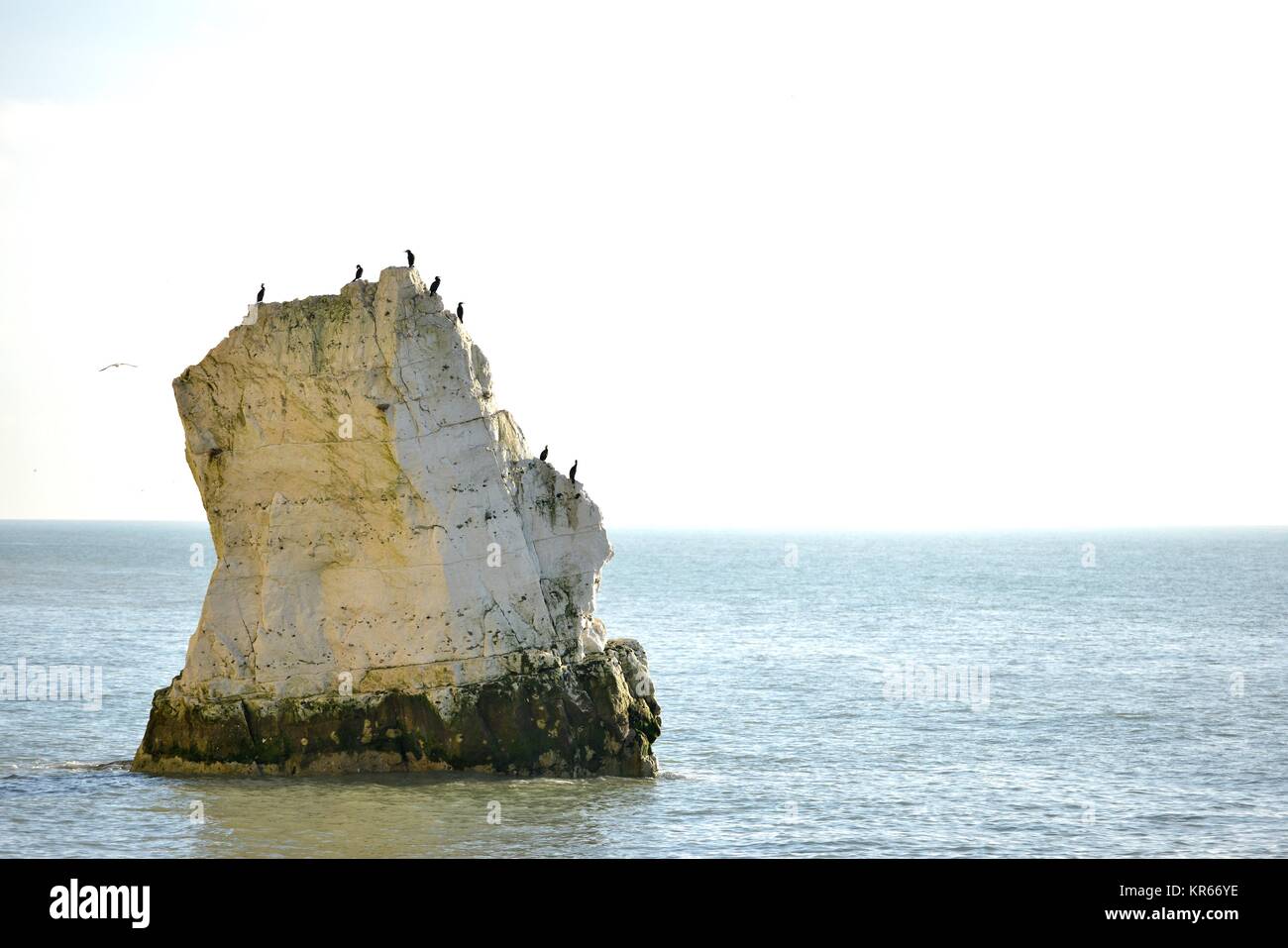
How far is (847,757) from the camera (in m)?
37.1

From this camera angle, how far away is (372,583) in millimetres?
31203

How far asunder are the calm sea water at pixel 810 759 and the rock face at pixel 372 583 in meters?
1.06

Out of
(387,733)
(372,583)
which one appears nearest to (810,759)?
(387,733)

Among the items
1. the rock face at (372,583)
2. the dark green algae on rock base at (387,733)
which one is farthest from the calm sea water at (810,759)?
the rock face at (372,583)

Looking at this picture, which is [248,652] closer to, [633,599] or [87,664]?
[87,664]

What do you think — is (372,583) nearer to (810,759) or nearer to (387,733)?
(387,733)

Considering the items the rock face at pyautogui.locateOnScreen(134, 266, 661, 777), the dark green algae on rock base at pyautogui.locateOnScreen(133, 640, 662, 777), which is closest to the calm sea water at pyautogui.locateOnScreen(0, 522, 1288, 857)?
the dark green algae on rock base at pyautogui.locateOnScreen(133, 640, 662, 777)

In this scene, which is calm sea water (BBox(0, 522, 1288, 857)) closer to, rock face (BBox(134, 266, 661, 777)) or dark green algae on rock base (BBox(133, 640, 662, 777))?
dark green algae on rock base (BBox(133, 640, 662, 777))

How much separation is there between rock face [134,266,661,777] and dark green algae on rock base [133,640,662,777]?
0.13ft

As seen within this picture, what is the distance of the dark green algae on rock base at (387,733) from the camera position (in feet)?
101

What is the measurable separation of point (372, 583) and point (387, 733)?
3.13 metres

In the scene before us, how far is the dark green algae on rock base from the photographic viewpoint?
30656 mm
